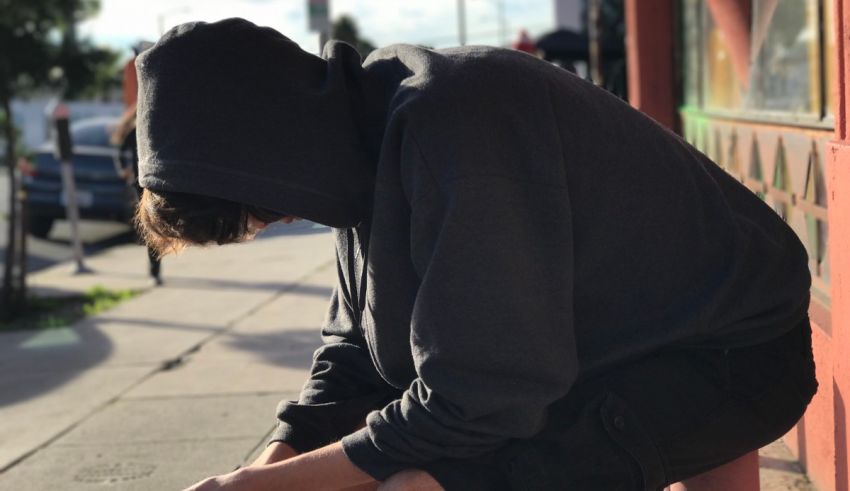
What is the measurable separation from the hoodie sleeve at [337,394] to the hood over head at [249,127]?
0.48 m

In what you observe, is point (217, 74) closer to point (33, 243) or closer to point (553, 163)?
point (553, 163)

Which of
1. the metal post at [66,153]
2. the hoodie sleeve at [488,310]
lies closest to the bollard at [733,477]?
the hoodie sleeve at [488,310]

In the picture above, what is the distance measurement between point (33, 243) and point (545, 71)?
1339 centimetres

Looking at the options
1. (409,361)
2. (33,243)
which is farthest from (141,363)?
(33,243)

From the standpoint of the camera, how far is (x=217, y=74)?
7.00ft

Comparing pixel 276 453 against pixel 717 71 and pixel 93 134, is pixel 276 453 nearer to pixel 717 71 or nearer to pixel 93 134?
pixel 717 71

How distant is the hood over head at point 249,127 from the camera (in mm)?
2111

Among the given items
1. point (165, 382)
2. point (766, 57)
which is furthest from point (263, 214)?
point (165, 382)

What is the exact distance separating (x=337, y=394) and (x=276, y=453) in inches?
8.3

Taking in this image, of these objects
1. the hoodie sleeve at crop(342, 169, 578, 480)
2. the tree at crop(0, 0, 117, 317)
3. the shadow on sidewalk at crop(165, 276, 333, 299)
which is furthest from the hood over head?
the tree at crop(0, 0, 117, 317)

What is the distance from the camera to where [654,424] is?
2.13 metres

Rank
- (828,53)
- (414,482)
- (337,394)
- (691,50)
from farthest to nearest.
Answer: (691,50)
(828,53)
(337,394)
(414,482)

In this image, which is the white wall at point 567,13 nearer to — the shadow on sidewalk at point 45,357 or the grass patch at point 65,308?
the grass patch at point 65,308

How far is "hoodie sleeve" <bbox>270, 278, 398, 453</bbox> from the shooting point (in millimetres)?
2510
